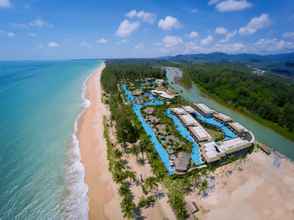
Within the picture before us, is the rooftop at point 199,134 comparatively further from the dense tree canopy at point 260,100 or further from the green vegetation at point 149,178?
the dense tree canopy at point 260,100

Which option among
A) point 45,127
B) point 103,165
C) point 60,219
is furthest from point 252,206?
point 45,127

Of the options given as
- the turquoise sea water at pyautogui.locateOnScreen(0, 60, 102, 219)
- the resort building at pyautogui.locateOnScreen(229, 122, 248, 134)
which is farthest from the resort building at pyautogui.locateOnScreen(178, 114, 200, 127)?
the turquoise sea water at pyautogui.locateOnScreen(0, 60, 102, 219)

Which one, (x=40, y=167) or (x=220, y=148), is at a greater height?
(x=40, y=167)

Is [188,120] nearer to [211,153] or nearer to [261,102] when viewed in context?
[211,153]

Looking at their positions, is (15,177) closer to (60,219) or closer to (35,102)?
(60,219)

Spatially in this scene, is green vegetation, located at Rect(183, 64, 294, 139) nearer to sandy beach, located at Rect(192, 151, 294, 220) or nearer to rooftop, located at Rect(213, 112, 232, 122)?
rooftop, located at Rect(213, 112, 232, 122)

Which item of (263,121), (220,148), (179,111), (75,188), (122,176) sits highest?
(179,111)

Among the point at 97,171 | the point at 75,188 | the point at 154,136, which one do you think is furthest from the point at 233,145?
the point at 75,188
